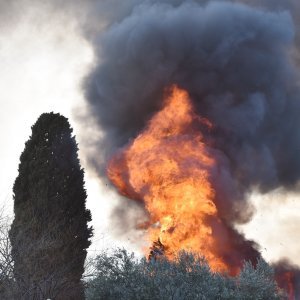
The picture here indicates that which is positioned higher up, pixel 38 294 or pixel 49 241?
pixel 49 241

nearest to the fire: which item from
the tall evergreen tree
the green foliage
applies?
the tall evergreen tree

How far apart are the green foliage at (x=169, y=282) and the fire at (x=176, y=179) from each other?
740 centimetres

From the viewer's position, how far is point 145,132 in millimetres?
36562

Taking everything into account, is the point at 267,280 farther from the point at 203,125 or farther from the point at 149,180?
the point at 203,125

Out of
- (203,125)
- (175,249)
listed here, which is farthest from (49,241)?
(203,125)

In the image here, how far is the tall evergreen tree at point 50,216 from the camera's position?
968 inches

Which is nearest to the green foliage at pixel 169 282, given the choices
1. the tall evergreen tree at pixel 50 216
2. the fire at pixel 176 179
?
the tall evergreen tree at pixel 50 216

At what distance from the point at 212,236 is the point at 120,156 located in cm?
962

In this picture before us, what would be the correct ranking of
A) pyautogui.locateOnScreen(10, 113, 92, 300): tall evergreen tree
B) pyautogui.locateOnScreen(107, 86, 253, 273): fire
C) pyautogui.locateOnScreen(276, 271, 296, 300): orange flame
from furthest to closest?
pyautogui.locateOnScreen(276, 271, 296, 300): orange flame
pyautogui.locateOnScreen(107, 86, 253, 273): fire
pyautogui.locateOnScreen(10, 113, 92, 300): tall evergreen tree

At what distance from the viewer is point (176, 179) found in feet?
107

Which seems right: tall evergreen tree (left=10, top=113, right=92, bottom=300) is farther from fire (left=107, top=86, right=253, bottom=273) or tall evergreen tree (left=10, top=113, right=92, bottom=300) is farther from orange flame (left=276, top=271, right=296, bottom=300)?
orange flame (left=276, top=271, right=296, bottom=300)

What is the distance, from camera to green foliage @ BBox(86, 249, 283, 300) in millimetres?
19430

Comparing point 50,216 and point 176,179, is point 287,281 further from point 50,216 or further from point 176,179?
point 50,216

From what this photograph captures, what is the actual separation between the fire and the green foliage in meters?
7.40
